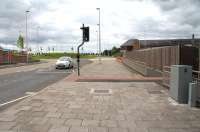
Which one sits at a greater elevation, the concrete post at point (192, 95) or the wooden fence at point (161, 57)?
the wooden fence at point (161, 57)

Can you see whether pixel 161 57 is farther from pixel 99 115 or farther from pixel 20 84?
pixel 99 115

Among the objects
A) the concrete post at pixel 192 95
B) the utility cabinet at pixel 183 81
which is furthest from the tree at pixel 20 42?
the concrete post at pixel 192 95

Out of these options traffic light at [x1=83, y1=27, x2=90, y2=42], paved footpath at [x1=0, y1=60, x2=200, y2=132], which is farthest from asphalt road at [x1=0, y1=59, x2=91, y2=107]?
traffic light at [x1=83, y1=27, x2=90, y2=42]

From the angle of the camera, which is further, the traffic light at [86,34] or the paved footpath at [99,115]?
the traffic light at [86,34]

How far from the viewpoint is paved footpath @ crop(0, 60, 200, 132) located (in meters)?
7.59

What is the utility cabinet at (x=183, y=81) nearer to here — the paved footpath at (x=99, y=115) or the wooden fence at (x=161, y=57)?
the paved footpath at (x=99, y=115)

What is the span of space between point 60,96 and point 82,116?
156 inches

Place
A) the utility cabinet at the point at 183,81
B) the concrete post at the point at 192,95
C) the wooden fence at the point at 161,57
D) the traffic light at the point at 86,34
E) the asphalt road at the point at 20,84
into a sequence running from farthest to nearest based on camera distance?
1. the traffic light at the point at 86,34
2. the wooden fence at the point at 161,57
3. the asphalt road at the point at 20,84
4. the utility cabinet at the point at 183,81
5. the concrete post at the point at 192,95

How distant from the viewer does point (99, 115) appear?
355 inches

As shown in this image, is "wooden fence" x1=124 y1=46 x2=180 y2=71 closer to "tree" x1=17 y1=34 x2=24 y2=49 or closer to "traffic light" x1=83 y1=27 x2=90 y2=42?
"traffic light" x1=83 y1=27 x2=90 y2=42

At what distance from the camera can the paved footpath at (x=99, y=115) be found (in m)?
7.59

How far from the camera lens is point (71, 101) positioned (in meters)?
11.4

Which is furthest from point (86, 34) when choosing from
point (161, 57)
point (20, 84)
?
point (20, 84)

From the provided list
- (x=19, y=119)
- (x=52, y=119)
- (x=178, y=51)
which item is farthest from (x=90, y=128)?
(x=178, y=51)
